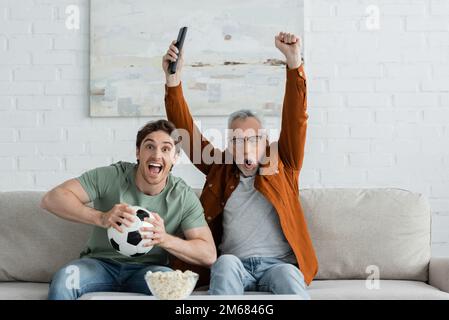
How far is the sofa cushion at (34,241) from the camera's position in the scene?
255 centimetres

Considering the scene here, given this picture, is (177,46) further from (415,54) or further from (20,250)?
(415,54)

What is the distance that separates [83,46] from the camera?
3.28m

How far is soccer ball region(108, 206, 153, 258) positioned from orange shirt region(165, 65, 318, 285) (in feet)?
1.66

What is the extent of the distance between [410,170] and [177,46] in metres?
1.37

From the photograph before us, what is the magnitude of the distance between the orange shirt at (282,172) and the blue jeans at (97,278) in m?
0.20

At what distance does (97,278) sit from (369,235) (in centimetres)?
106

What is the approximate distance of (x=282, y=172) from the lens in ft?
8.29

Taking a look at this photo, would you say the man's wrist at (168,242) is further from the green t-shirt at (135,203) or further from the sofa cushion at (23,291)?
the sofa cushion at (23,291)

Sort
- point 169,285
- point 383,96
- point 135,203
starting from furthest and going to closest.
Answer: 1. point 383,96
2. point 135,203
3. point 169,285

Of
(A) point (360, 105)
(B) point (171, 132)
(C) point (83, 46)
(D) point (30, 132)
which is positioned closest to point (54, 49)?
(C) point (83, 46)

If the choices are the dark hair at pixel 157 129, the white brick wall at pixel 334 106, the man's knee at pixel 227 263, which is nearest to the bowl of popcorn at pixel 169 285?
the man's knee at pixel 227 263

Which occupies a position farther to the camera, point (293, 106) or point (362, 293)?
point (293, 106)

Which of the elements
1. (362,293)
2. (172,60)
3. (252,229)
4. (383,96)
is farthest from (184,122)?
(383,96)

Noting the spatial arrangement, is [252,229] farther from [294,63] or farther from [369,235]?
[294,63]
